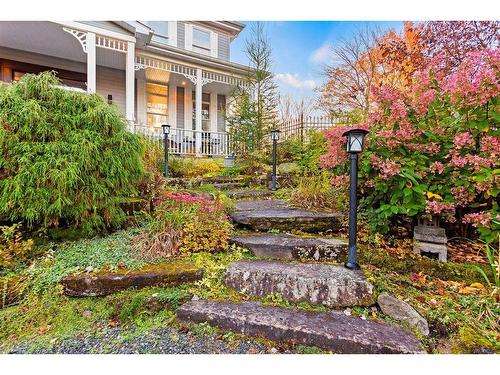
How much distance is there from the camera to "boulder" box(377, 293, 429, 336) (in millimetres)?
1485

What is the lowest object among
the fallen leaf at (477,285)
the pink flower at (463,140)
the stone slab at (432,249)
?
the fallen leaf at (477,285)

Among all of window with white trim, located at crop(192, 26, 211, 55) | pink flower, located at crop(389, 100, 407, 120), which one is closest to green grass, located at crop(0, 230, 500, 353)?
pink flower, located at crop(389, 100, 407, 120)

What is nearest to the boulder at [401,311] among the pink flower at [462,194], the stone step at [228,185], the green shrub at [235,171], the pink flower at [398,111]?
the pink flower at [462,194]

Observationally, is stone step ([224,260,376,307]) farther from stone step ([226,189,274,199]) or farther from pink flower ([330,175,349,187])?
stone step ([226,189,274,199])

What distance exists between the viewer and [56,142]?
2342 mm

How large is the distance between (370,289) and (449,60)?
25.9 ft

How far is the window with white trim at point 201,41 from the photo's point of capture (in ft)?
31.3

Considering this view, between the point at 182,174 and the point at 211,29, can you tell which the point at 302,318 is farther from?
the point at 211,29

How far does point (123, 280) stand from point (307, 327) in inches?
55.3

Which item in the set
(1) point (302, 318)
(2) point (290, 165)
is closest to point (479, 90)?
(1) point (302, 318)

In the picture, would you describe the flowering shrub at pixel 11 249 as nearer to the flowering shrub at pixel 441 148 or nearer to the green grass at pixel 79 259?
the green grass at pixel 79 259

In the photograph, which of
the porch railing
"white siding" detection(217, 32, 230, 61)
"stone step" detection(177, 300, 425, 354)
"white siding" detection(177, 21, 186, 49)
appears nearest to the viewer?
"stone step" detection(177, 300, 425, 354)

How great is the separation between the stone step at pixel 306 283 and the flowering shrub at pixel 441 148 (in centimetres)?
78

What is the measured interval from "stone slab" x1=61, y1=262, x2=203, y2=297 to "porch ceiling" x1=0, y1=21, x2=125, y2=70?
21.6ft
